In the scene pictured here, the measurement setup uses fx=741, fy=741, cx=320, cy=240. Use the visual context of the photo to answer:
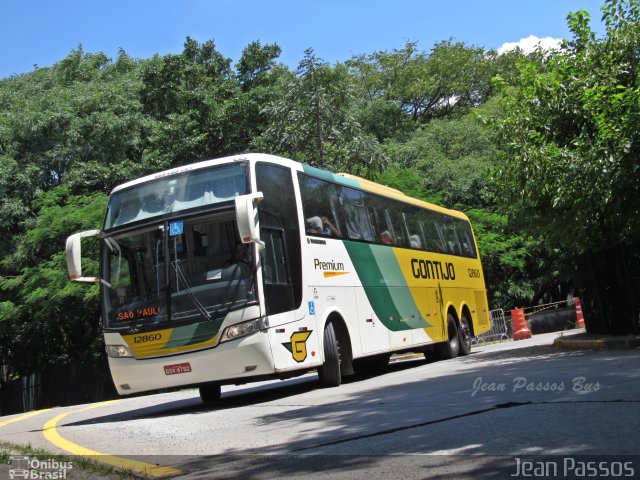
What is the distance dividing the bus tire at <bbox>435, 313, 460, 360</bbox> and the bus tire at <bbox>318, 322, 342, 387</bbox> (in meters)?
6.50

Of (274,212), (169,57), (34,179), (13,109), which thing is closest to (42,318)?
(34,179)

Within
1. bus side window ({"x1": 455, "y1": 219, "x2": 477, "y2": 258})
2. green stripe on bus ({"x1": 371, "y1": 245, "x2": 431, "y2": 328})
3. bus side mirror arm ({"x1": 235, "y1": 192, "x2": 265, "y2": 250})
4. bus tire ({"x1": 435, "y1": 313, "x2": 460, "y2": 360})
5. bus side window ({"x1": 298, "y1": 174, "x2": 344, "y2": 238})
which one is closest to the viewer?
bus side mirror arm ({"x1": 235, "y1": 192, "x2": 265, "y2": 250})

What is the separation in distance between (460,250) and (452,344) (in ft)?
10.7

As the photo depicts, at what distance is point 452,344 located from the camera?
1869cm

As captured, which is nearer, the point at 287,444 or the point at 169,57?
the point at 287,444

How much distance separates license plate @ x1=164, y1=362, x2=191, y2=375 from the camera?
10.5 m

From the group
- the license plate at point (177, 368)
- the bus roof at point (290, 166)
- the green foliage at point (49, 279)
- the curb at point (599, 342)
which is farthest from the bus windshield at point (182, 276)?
the green foliage at point (49, 279)

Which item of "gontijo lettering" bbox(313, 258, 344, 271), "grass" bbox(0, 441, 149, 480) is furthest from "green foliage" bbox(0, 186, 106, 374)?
"grass" bbox(0, 441, 149, 480)

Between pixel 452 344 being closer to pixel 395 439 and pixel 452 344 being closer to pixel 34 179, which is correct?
pixel 395 439

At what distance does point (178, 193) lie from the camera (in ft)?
36.6

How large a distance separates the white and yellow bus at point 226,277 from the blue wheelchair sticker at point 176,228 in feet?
0.05

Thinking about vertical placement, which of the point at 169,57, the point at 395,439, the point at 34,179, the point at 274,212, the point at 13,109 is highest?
the point at 169,57

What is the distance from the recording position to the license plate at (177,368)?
1047cm

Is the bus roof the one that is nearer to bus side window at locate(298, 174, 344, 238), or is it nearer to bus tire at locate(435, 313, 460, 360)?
bus side window at locate(298, 174, 344, 238)
